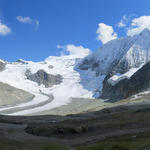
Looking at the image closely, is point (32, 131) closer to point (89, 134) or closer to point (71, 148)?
point (89, 134)

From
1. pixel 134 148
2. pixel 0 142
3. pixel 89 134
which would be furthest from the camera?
pixel 89 134

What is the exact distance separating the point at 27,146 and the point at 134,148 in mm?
18875

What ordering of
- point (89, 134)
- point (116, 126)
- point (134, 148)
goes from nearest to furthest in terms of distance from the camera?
point (134, 148), point (89, 134), point (116, 126)

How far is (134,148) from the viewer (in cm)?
2845

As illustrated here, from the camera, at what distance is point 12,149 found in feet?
122

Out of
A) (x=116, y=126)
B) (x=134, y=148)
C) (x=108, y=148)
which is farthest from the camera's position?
(x=116, y=126)

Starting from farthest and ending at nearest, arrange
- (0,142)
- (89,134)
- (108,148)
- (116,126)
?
1. (116,126)
2. (89,134)
3. (0,142)
4. (108,148)

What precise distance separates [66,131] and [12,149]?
19.5 m

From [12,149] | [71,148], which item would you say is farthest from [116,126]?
[12,149]

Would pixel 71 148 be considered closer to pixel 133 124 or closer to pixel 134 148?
pixel 134 148

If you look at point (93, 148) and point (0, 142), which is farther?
point (0, 142)

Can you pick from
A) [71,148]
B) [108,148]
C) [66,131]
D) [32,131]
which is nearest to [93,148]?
[108,148]

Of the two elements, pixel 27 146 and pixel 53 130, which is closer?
pixel 27 146

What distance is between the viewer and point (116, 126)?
5612cm
